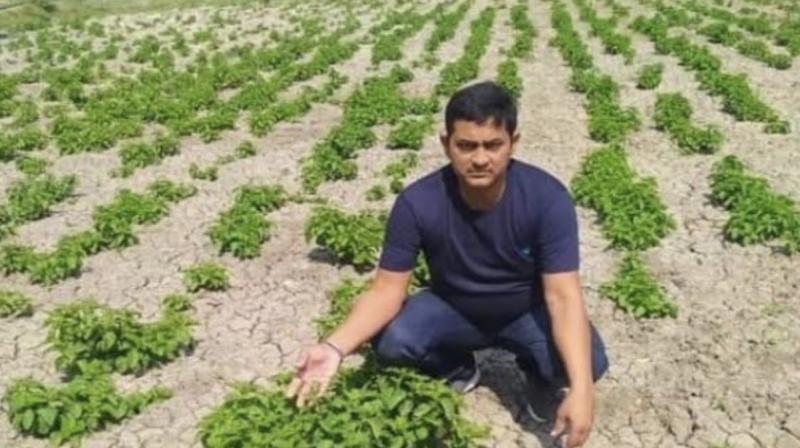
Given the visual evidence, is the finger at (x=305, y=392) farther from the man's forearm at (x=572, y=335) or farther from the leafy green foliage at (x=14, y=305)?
the leafy green foliage at (x=14, y=305)

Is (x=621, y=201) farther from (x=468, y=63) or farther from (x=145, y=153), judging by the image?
(x=468, y=63)

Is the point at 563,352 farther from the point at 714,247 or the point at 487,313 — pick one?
the point at 714,247

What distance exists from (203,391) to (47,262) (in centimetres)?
325

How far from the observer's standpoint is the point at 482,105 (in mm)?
5074

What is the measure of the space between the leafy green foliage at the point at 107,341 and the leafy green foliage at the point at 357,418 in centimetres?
163

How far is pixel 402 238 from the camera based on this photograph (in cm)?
552

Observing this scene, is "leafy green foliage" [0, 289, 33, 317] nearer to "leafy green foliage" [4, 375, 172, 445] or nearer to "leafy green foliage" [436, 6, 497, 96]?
"leafy green foliage" [4, 375, 172, 445]

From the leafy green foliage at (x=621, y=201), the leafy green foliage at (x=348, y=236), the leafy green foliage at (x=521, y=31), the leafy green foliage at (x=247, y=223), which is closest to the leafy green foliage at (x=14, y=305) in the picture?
the leafy green foliage at (x=247, y=223)

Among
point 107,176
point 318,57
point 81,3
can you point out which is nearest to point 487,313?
point 107,176

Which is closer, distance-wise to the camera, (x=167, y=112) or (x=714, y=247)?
(x=714, y=247)

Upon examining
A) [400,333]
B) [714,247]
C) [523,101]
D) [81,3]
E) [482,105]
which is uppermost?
[482,105]

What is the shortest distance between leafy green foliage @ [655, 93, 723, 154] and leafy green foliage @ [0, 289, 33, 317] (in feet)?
29.1

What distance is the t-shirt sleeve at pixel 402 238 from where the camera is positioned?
5527 mm

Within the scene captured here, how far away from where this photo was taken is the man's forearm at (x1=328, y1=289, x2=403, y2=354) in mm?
5348
